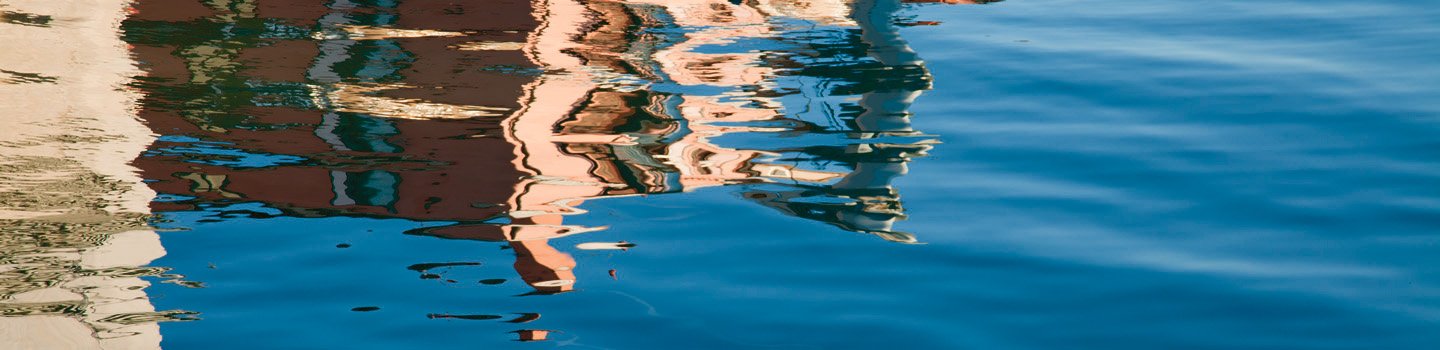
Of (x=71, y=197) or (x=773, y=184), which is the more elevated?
(x=773, y=184)

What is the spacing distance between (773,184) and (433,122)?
1.19 meters

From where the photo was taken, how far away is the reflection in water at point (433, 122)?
2486 mm

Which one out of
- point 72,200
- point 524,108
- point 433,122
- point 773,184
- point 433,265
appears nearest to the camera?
point 433,265

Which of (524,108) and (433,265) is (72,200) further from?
(524,108)

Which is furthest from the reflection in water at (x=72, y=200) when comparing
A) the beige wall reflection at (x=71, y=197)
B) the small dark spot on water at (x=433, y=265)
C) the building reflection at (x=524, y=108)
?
the small dark spot on water at (x=433, y=265)

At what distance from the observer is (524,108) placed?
3.55 m

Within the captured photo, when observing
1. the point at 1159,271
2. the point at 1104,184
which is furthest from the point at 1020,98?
the point at 1159,271

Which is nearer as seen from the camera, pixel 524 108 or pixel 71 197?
pixel 71 197

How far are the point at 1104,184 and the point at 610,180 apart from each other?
128 centimetres

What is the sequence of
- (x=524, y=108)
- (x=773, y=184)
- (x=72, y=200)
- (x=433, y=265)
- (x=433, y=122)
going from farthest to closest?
(x=524, y=108) < (x=433, y=122) < (x=773, y=184) < (x=72, y=200) < (x=433, y=265)

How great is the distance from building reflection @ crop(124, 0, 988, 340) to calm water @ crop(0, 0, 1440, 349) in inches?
0.6

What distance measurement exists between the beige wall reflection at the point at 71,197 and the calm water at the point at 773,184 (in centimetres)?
2

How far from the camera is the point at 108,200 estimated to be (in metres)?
2.66

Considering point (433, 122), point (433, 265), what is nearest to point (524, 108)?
point (433, 122)
